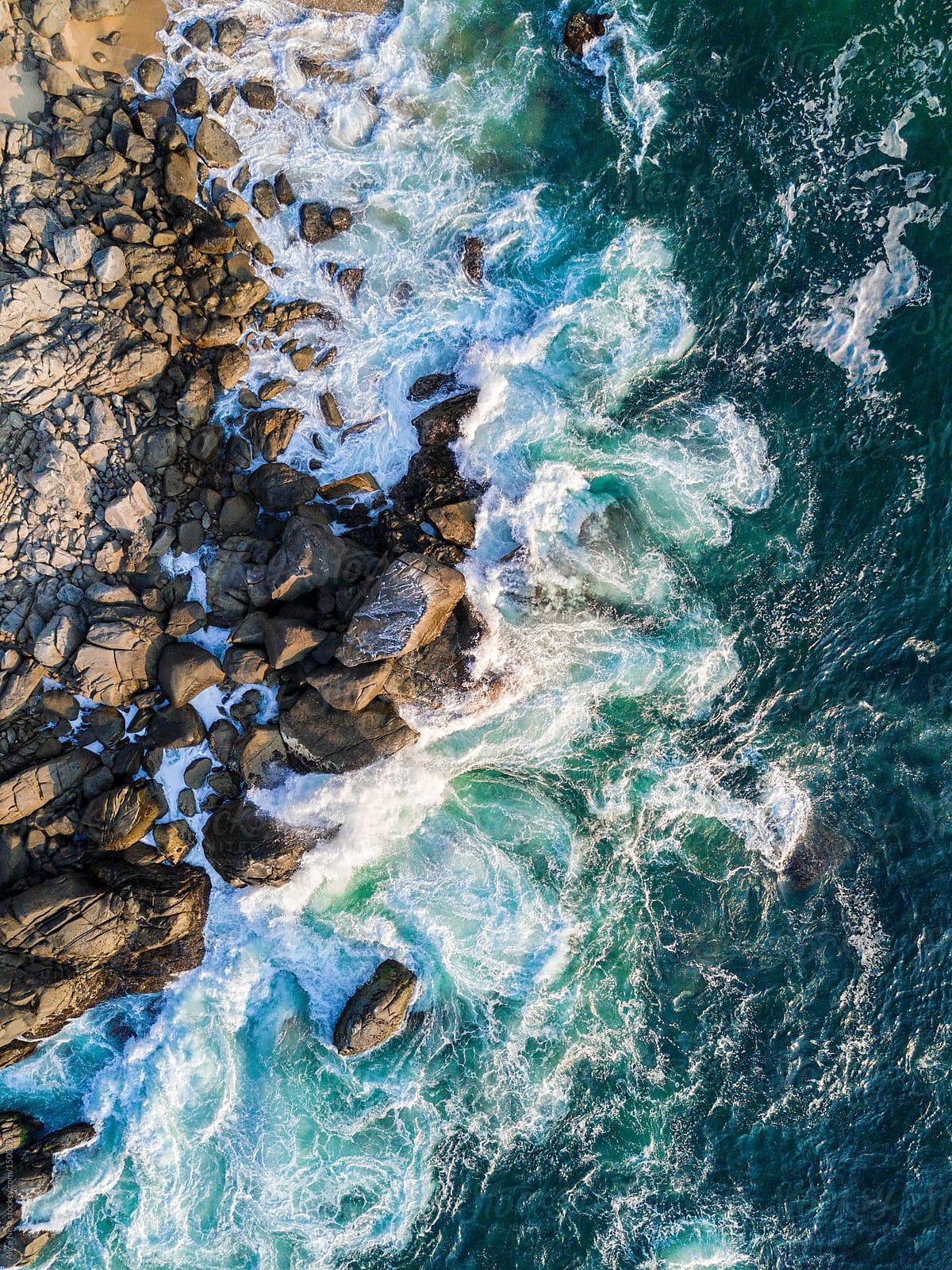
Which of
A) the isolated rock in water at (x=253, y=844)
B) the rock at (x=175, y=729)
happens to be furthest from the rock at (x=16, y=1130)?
the rock at (x=175, y=729)

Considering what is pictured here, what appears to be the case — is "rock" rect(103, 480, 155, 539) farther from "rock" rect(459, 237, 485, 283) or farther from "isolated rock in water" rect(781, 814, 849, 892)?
"isolated rock in water" rect(781, 814, 849, 892)

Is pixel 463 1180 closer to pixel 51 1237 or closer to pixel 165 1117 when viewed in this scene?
pixel 165 1117

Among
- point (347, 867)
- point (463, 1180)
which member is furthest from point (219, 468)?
point (463, 1180)

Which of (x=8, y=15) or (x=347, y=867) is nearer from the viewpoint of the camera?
(x=8, y=15)

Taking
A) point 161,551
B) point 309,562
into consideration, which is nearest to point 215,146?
point 161,551

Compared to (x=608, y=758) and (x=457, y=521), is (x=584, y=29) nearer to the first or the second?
(x=457, y=521)

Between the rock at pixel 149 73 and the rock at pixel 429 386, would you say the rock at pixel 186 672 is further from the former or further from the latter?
the rock at pixel 149 73

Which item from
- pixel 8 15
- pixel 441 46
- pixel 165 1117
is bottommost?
pixel 165 1117

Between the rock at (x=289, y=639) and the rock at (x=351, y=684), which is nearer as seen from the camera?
the rock at (x=351, y=684)

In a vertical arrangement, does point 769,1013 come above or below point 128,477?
below
